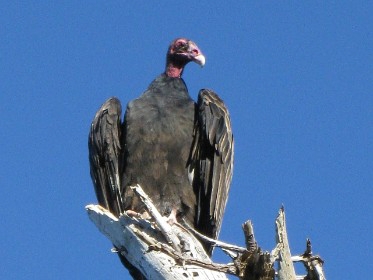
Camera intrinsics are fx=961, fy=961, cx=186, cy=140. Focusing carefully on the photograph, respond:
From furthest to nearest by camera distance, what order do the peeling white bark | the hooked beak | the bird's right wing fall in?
the hooked beak, the bird's right wing, the peeling white bark

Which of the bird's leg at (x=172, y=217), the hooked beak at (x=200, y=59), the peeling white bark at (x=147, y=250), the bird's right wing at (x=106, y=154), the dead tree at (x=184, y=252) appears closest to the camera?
the dead tree at (x=184, y=252)

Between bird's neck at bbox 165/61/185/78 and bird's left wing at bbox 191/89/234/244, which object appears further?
bird's neck at bbox 165/61/185/78

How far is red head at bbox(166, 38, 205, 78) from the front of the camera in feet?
28.6

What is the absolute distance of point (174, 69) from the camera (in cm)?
876

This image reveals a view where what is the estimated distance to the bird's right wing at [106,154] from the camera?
7.57m

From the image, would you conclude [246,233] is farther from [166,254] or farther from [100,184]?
[100,184]

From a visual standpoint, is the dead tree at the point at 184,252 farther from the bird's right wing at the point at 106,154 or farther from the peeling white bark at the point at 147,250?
the bird's right wing at the point at 106,154

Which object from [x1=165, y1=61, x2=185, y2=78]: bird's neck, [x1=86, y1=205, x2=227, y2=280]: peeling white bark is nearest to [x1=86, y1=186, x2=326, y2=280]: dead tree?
[x1=86, y1=205, x2=227, y2=280]: peeling white bark

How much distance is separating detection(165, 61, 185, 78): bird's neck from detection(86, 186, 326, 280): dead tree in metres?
2.45

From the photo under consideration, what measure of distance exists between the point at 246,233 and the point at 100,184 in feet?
9.88

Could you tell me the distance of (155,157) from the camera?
307 inches

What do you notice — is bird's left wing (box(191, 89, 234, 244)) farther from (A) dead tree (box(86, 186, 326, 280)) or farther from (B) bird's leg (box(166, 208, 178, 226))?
(A) dead tree (box(86, 186, 326, 280))

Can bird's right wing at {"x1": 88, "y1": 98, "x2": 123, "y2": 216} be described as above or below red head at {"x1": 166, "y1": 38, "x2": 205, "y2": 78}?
below

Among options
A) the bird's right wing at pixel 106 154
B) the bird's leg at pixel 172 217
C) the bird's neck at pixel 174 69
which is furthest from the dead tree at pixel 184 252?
the bird's neck at pixel 174 69
